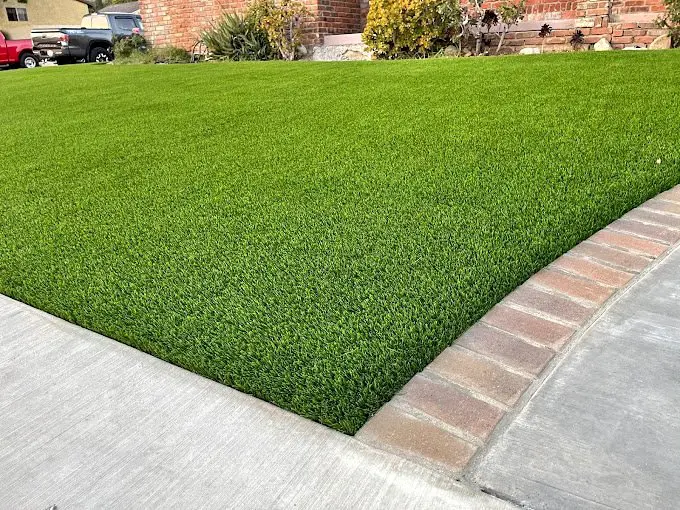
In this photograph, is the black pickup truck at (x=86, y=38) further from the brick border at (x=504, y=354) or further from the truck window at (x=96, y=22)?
the brick border at (x=504, y=354)

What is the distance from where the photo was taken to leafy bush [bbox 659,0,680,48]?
23.6 ft

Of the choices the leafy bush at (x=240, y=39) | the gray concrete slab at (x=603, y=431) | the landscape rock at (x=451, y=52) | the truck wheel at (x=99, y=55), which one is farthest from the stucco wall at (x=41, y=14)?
the gray concrete slab at (x=603, y=431)

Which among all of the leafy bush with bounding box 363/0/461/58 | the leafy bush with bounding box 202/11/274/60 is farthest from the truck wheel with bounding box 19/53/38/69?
the leafy bush with bounding box 363/0/461/58

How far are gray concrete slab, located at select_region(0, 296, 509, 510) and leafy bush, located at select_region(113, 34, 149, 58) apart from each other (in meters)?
14.8

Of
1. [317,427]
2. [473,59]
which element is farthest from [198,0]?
[317,427]

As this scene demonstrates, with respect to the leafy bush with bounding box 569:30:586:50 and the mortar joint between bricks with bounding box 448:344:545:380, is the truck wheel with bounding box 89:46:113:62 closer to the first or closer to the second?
the leafy bush with bounding box 569:30:586:50

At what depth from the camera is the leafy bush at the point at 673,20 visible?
721 cm

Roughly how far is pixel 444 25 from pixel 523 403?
28.7ft

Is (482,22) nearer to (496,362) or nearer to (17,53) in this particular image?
(496,362)

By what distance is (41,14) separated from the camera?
108 feet

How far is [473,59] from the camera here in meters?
7.65

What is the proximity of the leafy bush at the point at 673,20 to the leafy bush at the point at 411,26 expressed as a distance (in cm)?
294

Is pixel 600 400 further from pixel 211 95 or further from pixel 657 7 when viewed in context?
pixel 657 7

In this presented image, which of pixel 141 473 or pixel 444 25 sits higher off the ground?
pixel 444 25
